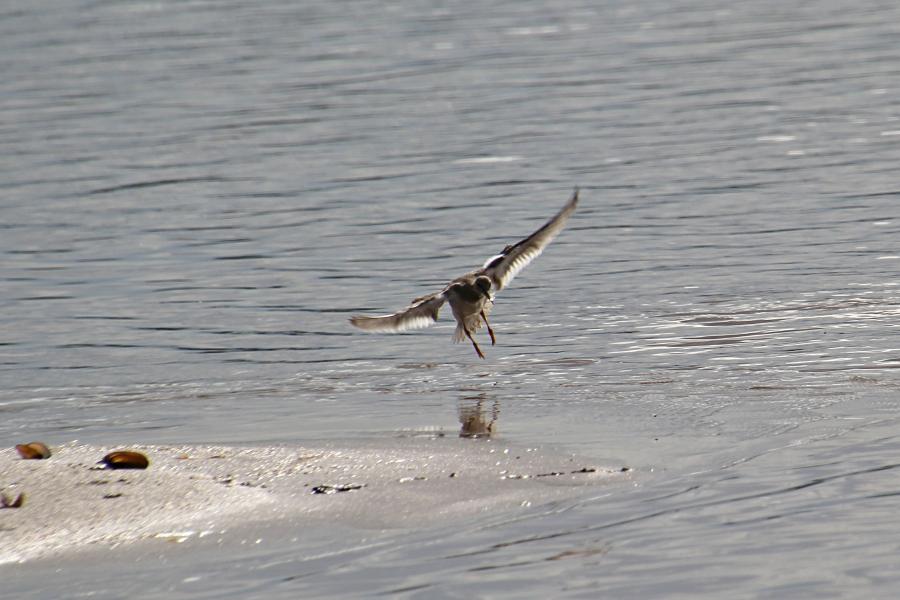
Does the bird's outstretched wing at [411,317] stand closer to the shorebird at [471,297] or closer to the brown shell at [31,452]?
the shorebird at [471,297]

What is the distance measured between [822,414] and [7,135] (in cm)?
1828

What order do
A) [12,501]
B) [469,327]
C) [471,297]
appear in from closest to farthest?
[12,501] → [471,297] → [469,327]

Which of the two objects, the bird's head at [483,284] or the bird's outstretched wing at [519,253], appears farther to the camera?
the bird's outstretched wing at [519,253]

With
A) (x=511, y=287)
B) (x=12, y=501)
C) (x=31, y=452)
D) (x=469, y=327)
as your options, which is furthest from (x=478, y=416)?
(x=511, y=287)

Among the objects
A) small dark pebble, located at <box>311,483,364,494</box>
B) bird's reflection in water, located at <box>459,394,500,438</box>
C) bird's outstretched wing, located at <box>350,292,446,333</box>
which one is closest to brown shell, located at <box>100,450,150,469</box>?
small dark pebble, located at <box>311,483,364,494</box>

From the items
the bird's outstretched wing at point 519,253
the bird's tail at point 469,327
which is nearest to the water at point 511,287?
the bird's tail at point 469,327

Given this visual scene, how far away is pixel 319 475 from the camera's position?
908cm

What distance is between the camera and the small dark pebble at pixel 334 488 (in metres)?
8.78

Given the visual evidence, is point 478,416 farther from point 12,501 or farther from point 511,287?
point 511,287

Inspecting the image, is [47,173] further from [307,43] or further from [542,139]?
[307,43]

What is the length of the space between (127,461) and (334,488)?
4.06 ft

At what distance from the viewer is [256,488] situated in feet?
29.0

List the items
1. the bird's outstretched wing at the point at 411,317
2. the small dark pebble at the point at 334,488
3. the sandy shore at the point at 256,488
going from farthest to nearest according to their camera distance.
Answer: the bird's outstretched wing at the point at 411,317 → the small dark pebble at the point at 334,488 → the sandy shore at the point at 256,488

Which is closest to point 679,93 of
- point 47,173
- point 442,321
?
point 47,173
